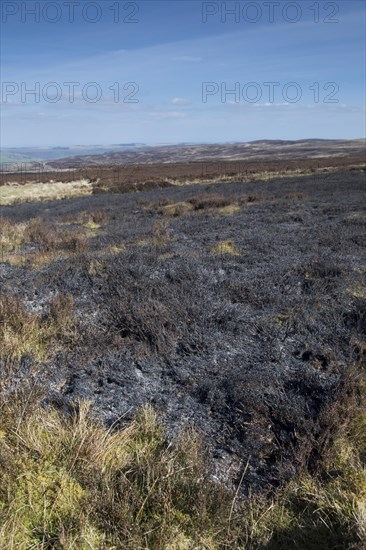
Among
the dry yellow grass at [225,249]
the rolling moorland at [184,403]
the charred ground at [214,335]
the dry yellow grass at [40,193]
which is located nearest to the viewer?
the rolling moorland at [184,403]

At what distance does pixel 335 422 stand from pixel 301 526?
3.05 feet

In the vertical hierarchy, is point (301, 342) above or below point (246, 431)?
above

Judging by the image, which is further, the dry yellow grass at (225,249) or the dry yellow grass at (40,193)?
the dry yellow grass at (40,193)

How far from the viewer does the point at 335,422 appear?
326 centimetres

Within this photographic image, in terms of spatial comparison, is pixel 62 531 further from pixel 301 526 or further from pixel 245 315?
pixel 245 315

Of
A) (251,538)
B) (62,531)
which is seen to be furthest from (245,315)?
(62,531)

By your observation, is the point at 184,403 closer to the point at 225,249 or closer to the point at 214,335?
the point at 214,335

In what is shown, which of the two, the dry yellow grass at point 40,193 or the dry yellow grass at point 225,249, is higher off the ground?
the dry yellow grass at point 40,193

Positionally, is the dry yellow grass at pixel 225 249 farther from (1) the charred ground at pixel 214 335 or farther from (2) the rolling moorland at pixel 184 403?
(2) the rolling moorland at pixel 184 403

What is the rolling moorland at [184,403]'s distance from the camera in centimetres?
255

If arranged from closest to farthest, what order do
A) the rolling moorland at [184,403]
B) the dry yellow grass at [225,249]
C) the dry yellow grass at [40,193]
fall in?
the rolling moorland at [184,403] → the dry yellow grass at [225,249] → the dry yellow grass at [40,193]

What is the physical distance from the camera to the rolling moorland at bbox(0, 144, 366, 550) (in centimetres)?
255

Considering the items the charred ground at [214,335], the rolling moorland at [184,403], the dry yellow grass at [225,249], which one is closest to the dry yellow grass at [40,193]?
the dry yellow grass at [225,249]

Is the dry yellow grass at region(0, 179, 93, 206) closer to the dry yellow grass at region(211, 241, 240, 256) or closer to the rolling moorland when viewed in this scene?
the dry yellow grass at region(211, 241, 240, 256)
